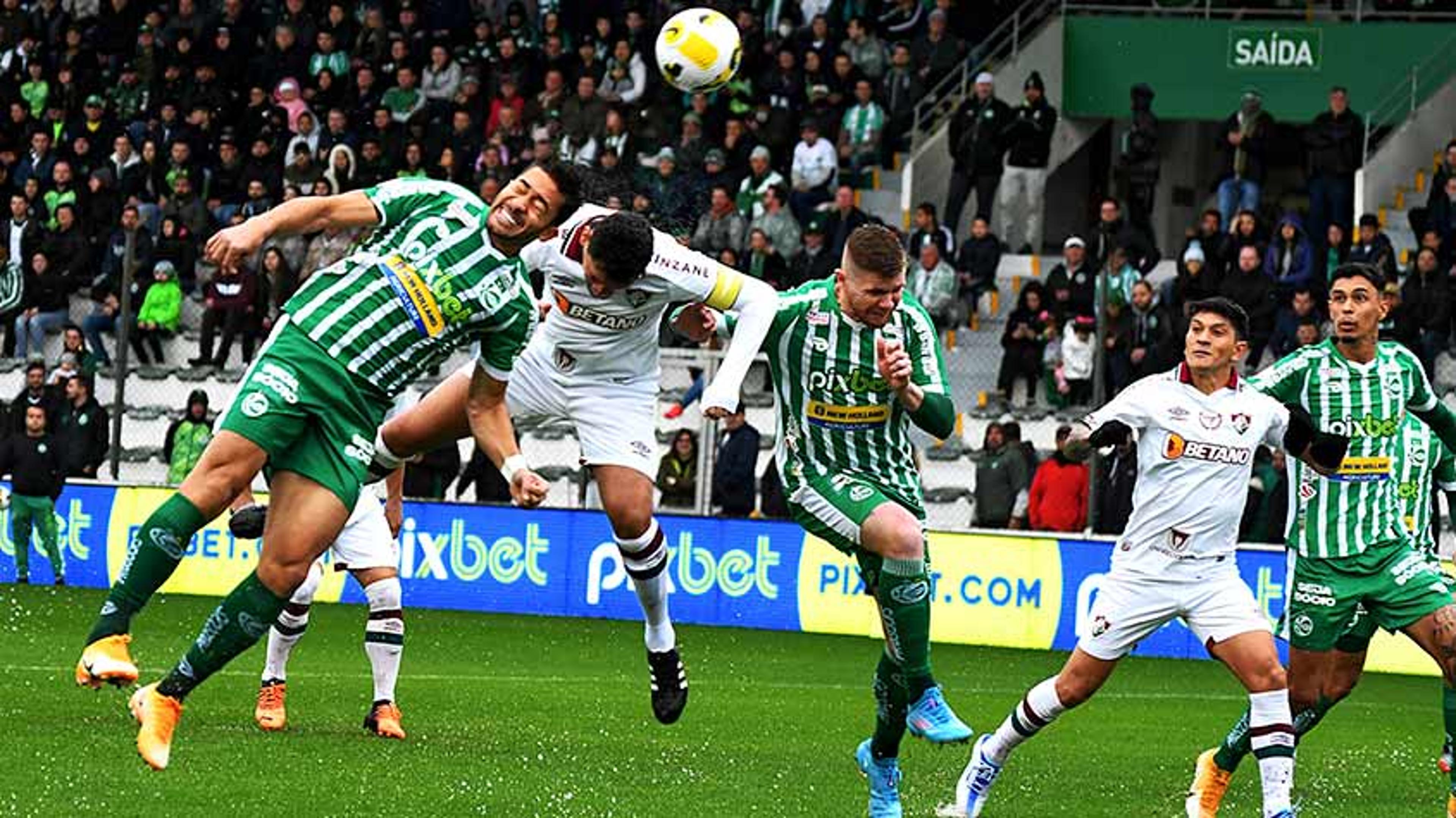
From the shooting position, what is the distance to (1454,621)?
1124 cm

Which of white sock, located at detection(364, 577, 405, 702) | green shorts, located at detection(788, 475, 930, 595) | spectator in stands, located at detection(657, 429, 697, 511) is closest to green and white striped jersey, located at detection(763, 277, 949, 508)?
green shorts, located at detection(788, 475, 930, 595)

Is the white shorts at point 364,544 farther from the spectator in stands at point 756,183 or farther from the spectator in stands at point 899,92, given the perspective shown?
the spectator in stands at point 899,92

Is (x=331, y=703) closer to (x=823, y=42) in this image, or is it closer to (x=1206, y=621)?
(x=1206, y=621)

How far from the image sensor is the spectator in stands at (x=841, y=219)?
83.1 ft

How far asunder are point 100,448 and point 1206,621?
15773 millimetres

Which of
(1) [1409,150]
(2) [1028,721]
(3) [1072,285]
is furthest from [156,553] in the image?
(1) [1409,150]

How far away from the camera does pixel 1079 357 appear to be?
23344mm

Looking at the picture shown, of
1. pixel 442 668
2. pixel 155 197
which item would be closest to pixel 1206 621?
pixel 442 668

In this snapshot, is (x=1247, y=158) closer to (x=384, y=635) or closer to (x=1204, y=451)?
(x=384, y=635)

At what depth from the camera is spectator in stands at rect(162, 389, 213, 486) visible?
78.4 ft

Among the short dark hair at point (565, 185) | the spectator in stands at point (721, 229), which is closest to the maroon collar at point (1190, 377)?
the short dark hair at point (565, 185)

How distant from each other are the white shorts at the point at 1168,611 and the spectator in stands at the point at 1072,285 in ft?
43.5

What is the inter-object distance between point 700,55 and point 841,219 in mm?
9350

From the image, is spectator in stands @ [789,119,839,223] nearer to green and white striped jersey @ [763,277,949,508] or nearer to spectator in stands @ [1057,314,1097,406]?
spectator in stands @ [1057,314,1097,406]
